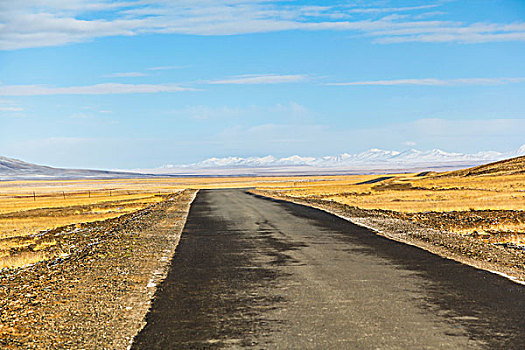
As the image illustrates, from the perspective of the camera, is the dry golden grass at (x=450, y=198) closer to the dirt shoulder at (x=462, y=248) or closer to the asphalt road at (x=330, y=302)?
the dirt shoulder at (x=462, y=248)

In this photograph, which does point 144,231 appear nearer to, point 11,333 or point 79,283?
point 79,283

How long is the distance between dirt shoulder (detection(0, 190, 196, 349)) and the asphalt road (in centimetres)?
41

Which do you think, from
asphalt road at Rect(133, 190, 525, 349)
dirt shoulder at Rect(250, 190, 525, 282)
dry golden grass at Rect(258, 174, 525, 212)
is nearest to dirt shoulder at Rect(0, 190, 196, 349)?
asphalt road at Rect(133, 190, 525, 349)

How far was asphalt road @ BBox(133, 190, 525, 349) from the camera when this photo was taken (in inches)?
283

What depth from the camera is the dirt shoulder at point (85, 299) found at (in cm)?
759

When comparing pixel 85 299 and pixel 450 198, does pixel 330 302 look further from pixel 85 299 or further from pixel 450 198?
pixel 450 198

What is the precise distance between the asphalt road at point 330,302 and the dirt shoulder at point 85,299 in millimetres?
410

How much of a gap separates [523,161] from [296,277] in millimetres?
92022

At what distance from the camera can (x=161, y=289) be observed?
34.7 feet

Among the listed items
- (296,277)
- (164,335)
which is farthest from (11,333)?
(296,277)

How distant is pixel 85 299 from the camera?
9.93 meters

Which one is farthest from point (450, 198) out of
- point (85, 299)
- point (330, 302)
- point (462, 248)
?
point (85, 299)

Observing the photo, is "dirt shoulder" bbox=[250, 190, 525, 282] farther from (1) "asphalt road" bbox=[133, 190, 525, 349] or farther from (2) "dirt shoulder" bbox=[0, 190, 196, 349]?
(2) "dirt shoulder" bbox=[0, 190, 196, 349]

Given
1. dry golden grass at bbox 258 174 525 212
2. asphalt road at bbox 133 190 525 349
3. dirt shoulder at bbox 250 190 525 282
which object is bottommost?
dry golden grass at bbox 258 174 525 212
